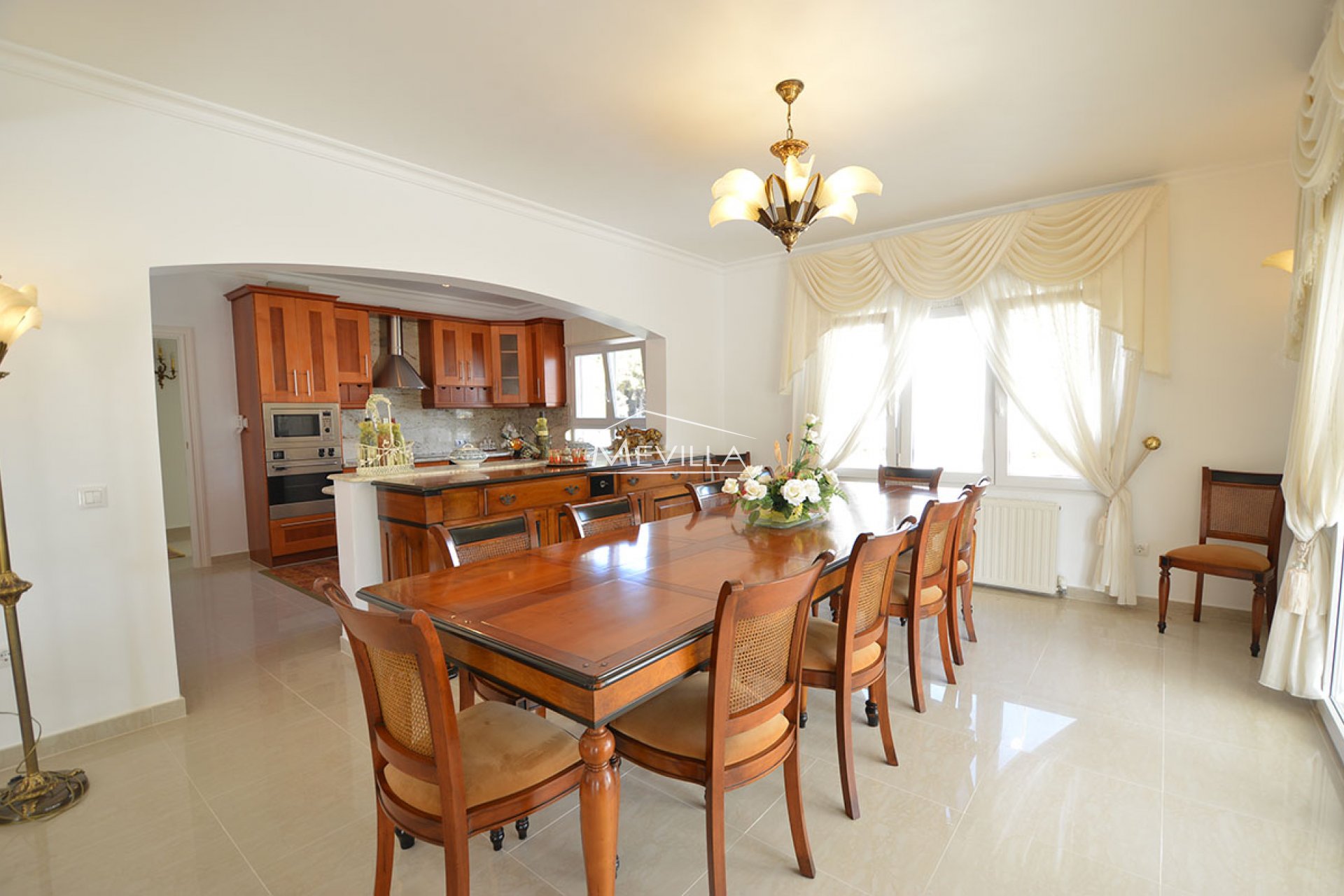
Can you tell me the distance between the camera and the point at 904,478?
4039 mm

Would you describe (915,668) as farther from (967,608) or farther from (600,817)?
(600,817)

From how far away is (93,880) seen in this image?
1697mm

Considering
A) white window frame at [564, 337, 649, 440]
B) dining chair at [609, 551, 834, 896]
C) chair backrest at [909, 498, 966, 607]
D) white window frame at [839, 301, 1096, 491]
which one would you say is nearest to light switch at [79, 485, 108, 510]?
dining chair at [609, 551, 834, 896]

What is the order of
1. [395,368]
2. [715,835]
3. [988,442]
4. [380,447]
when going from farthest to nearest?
[395,368] < [988,442] < [380,447] < [715,835]

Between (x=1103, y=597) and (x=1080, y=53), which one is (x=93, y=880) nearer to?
(x=1080, y=53)

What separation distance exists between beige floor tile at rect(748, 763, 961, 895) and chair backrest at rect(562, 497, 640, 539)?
1.30m

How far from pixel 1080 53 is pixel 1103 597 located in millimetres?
3308

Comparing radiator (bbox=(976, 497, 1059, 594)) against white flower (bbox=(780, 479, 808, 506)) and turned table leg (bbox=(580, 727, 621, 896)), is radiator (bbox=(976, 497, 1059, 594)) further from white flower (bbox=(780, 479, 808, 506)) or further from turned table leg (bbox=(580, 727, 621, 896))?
turned table leg (bbox=(580, 727, 621, 896))

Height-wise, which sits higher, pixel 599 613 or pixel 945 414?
pixel 945 414

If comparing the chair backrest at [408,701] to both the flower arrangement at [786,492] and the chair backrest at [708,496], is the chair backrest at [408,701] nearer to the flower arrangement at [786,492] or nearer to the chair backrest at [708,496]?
the flower arrangement at [786,492]

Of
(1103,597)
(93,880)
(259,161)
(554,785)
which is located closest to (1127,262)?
(1103,597)

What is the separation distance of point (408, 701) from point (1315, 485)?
3.39 meters

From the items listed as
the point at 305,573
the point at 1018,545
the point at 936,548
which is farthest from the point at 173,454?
the point at 1018,545

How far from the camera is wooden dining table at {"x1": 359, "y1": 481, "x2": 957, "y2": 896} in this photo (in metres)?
1.25
